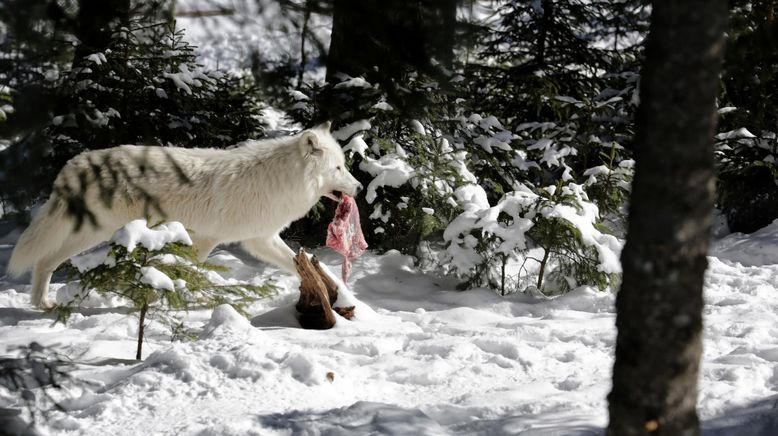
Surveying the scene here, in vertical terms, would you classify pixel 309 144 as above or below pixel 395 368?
above

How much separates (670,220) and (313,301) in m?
4.51

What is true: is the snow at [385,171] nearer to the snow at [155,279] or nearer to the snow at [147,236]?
the snow at [147,236]

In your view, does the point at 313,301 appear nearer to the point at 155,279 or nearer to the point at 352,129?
the point at 155,279

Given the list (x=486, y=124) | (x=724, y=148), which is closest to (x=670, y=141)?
(x=486, y=124)

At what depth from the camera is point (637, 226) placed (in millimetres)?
2162

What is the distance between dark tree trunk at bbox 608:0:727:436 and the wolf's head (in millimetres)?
5268

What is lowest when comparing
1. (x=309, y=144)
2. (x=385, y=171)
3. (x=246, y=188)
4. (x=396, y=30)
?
(x=246, y=188)

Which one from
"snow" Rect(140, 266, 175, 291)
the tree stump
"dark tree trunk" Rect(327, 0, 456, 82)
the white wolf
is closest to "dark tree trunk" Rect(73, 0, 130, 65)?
"dark tree trunk" Rect(327, 0, 456, 82)

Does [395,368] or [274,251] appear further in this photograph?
[274,251]

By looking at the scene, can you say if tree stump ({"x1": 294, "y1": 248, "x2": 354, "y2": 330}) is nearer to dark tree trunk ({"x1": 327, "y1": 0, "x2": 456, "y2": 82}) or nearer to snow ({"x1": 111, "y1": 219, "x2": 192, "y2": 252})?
snow ({"x1": 111, "y1": 219, "x2": 192, "y2": 252})

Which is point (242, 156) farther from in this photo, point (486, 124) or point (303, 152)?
point (486, 124)

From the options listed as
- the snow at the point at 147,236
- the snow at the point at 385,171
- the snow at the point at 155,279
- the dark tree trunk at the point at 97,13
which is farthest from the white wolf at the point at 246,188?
the dark tree trunk at the point at 97,13

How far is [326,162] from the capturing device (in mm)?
7352

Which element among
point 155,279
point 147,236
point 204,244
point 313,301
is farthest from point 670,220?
point 204,244
